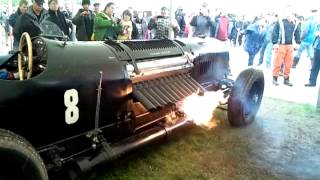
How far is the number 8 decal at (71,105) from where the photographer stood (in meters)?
2.88

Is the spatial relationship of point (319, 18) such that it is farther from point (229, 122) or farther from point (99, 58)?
point (99, 58)

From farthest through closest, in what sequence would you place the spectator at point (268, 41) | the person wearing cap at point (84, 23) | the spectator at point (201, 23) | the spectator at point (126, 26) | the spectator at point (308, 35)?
the spectator at point (268, 41) < the spectator at point (201, 23) < the spectator at point (308, 35) < the spectator at point (126, 26) < the person wearing cap at point (84, 23)

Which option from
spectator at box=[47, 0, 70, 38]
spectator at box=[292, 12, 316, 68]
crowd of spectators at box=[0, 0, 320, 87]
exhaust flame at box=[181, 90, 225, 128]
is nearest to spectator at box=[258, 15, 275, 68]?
crowd of spectators at box=[0, 0, 320, 87]

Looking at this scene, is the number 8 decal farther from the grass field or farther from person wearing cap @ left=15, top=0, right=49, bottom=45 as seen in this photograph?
person wearing cap @ left=15, top=0, right=49, bottom=45

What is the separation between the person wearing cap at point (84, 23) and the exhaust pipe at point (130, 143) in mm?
3377

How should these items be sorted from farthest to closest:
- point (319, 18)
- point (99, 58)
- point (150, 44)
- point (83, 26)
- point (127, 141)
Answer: point (319, 18) → point (83, 26) → point (150, 44) → point (127, 141) → point (99, 58)

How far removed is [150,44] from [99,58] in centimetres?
116

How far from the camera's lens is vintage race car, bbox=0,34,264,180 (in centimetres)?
251

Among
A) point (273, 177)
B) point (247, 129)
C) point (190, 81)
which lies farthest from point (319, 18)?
point (273, 177)

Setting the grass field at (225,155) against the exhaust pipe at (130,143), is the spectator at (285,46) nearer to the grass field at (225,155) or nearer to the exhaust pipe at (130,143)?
the grass field at (225,155)

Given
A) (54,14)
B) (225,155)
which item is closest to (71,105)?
(225,155)

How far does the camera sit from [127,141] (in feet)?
11.6

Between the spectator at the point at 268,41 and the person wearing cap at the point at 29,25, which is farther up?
the person wearing cap at the point at 29,25

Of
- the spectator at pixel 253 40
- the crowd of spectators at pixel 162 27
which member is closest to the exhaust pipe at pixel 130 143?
the crowd of spectators at pixel 162 27
